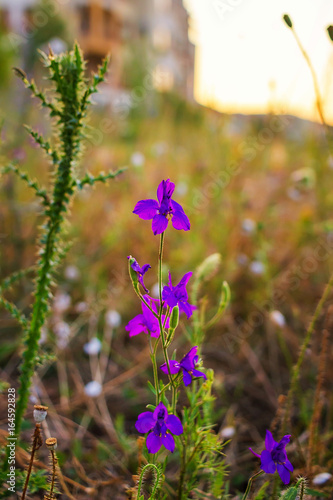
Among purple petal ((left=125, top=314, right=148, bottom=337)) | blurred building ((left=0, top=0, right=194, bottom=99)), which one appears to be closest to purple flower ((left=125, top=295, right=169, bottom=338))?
purple petal ((left=125, top=314, right=148, bottom=337))

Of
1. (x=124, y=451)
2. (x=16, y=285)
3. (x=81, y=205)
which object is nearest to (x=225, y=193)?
(x=81, y=205)

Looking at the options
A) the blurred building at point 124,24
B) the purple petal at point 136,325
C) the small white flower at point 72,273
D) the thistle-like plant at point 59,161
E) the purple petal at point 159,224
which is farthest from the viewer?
the blurred building at point 124,24

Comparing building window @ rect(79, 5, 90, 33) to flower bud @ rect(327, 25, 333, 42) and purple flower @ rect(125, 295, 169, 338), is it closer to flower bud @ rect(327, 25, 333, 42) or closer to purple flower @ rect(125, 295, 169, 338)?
flower bud @ rect(327, 25, 333, 42)

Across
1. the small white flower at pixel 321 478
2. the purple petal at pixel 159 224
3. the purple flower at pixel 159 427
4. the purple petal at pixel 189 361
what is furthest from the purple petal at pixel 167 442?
the small white flower at pixel 321 478

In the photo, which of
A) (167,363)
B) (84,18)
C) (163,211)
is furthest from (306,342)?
(84,18)

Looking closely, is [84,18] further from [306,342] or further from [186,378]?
[186,378]

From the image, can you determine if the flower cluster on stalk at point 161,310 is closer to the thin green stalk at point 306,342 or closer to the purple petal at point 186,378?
the purple petal at point 186,378
